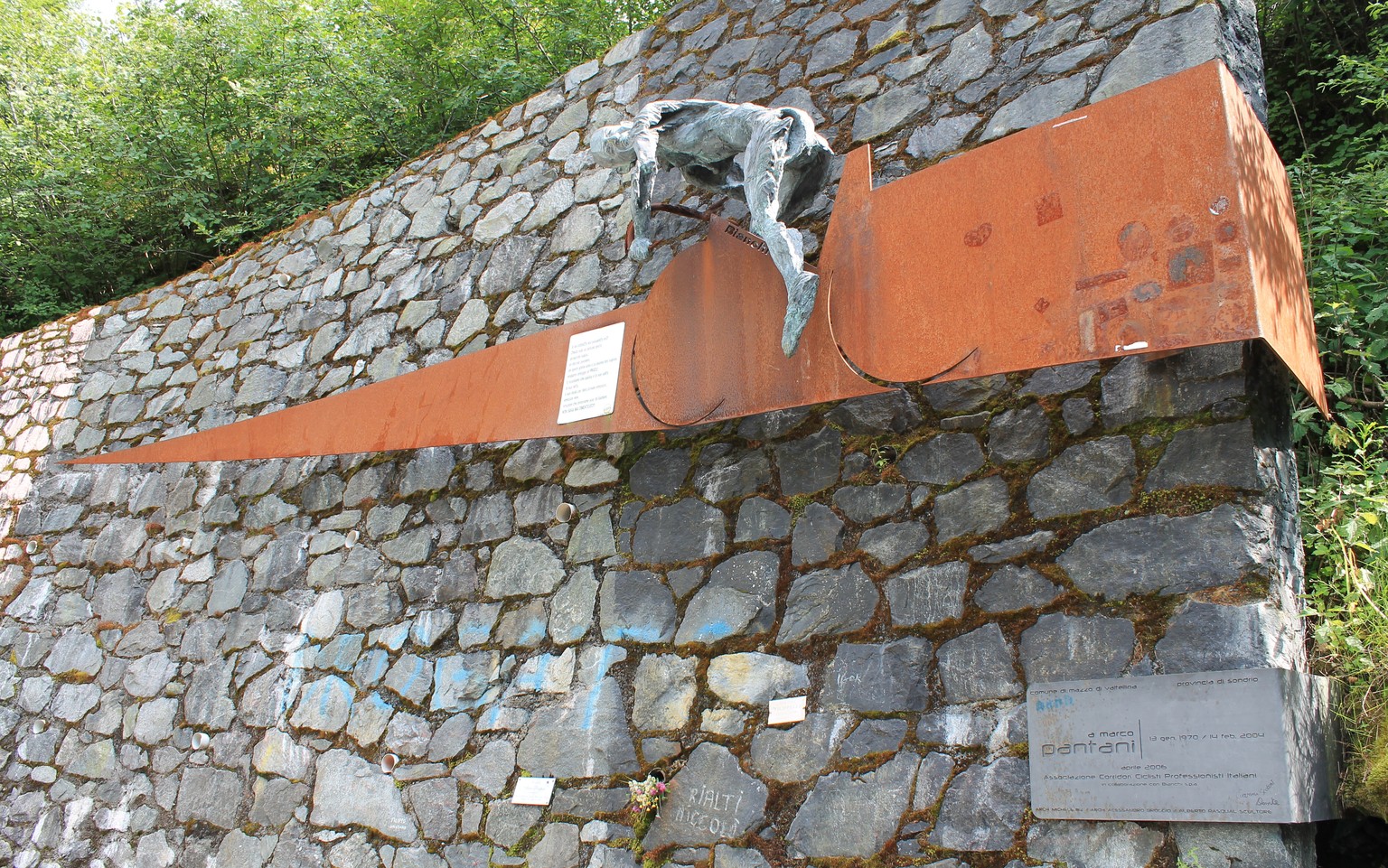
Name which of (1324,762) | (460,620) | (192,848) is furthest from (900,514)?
(192,848)

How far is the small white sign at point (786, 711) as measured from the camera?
120 inches

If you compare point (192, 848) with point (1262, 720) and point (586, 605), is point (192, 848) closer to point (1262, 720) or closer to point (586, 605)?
point (586, 605)

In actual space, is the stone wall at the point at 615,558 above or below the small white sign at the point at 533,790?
above

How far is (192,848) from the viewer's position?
4367 mm

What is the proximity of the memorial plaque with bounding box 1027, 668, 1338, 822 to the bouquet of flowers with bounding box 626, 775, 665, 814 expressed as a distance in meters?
1.19

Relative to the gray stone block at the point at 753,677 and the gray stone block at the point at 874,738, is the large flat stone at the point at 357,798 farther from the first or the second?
the gray stone block at the point at 874,738

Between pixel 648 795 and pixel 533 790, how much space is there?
509 mm

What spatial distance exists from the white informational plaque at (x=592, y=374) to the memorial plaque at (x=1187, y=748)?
70.8 inches

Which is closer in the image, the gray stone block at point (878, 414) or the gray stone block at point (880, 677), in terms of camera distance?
the gray stone block at point (880, 677)

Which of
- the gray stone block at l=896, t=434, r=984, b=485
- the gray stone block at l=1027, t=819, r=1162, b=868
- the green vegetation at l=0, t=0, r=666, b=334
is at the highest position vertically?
the green vegetation at l=0, t=0, r=666, b=334

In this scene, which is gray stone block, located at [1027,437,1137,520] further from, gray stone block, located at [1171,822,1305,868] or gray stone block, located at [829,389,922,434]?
gray stone block, located at [1171,822,1305,868]

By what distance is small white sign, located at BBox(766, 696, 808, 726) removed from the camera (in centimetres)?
304

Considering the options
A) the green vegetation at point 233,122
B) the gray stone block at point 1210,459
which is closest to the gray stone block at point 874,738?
the gray stone block at point 1210,459

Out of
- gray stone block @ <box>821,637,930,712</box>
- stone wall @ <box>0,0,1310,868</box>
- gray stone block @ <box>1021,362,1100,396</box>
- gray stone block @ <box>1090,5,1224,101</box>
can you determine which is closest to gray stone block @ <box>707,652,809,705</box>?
stone wall @ <box>0,0,1310,868</box>
